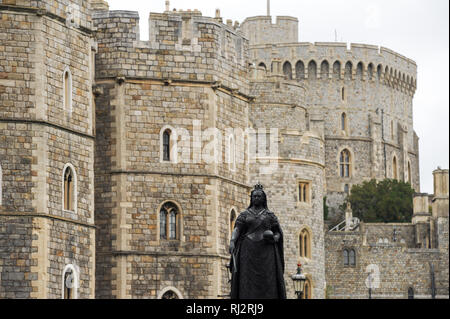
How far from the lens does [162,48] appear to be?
Result: 44812 mm

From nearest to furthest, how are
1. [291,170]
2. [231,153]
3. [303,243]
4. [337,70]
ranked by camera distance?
[231,153] < [291,170] < [303,243] < [337,70]

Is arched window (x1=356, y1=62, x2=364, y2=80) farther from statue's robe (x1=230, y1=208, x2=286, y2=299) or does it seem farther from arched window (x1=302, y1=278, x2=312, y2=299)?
statue's robe (x1=230, y1=208, x2=286, y2=299)

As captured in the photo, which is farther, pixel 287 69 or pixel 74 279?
pixel 287 69

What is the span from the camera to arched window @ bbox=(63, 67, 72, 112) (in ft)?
132

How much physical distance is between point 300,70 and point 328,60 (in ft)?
7.27

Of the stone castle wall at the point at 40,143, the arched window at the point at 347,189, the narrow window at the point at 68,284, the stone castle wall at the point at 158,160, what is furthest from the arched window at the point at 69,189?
the arched window at the point at 347,189

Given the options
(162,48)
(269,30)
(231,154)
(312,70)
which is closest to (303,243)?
(231,154)

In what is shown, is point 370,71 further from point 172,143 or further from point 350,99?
point 172,143

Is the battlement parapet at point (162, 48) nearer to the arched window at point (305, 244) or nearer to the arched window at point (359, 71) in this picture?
the arched window at point (305, 244)

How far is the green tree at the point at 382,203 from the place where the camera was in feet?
317

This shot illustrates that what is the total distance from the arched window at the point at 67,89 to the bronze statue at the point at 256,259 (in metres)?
15.5

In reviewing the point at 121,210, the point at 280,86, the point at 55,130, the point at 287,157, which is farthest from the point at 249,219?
the point at 280,86
